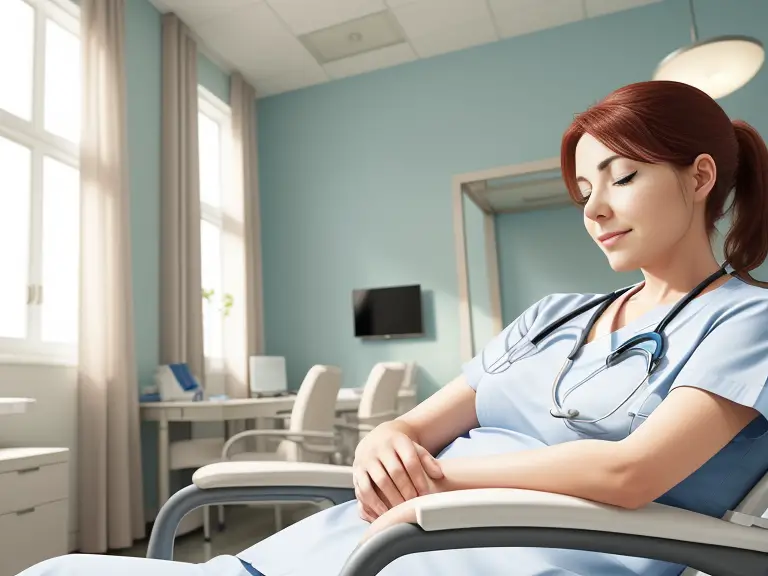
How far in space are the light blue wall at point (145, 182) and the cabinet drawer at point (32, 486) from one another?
1.25 metres

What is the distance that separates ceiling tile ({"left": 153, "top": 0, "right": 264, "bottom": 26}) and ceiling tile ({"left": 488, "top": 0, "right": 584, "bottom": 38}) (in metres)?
1.78

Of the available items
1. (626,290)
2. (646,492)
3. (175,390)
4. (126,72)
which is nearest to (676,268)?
(626,290)

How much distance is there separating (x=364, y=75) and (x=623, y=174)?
4.76 meters

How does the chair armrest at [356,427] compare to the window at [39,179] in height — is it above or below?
below

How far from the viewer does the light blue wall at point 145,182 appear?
377 centimetres

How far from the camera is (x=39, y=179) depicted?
3234 millimetres

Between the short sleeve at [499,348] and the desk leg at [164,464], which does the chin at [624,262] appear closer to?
the short sleeve at [499,348]

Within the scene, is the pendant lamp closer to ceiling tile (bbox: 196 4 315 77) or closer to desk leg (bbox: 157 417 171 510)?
ceiling tile (bbox: 196 4 315 77)

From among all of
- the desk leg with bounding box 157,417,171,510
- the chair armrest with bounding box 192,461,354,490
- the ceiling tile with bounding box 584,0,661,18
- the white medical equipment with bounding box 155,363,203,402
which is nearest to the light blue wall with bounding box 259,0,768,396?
the ceiling tile with bounding box 584,0,661,18

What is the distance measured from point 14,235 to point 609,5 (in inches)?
167

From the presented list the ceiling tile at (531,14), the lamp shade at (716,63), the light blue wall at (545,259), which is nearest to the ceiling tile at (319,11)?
the ceiling tile at (531,14)

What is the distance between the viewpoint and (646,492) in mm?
651

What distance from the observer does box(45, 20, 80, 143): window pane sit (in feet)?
11.5

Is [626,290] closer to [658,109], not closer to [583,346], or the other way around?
[583,346]
